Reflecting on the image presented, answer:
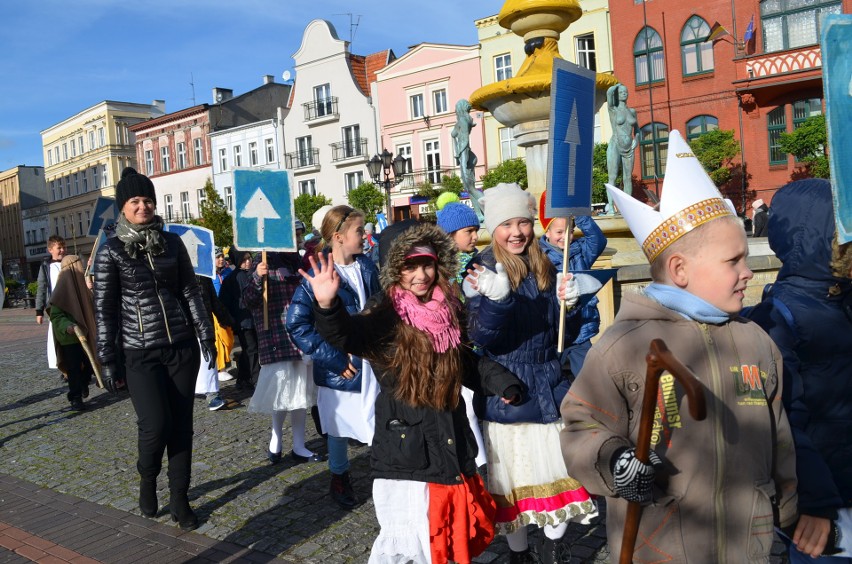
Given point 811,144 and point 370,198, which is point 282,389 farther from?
point 370,198

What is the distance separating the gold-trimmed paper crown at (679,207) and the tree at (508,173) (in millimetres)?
32353

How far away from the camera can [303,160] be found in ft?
161

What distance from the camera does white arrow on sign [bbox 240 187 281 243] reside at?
6.25 m

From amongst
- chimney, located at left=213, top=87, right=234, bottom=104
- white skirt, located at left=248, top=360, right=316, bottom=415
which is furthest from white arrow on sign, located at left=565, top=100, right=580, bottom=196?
chimney, located at left=213, top=87, right=234, bottom=104

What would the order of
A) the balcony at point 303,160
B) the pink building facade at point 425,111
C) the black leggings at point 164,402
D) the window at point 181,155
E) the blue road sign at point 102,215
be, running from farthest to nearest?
the window at point 181,155, the balcony at point 303,160, the pink building facade at point 425,111, the blue road sign at point 102,215, the black leggings at point 164,402

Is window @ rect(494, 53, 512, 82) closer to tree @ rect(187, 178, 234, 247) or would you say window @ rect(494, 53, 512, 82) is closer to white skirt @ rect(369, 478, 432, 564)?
tree @ rect(187, 178, 234, 247)

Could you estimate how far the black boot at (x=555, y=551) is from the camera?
378 cm

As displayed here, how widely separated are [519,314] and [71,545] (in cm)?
326

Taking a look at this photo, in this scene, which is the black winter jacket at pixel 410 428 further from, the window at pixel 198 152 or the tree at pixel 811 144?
the window at pixel 198 152

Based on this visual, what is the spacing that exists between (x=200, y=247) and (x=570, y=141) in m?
5.39

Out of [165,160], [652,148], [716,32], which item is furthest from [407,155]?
[165,160]

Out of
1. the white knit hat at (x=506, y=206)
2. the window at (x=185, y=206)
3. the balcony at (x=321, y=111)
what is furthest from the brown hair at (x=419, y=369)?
the window at (x=185, y=206)

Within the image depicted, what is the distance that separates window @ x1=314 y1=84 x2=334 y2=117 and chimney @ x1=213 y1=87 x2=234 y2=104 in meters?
11.6

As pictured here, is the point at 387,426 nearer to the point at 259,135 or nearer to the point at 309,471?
the point at 309,471
